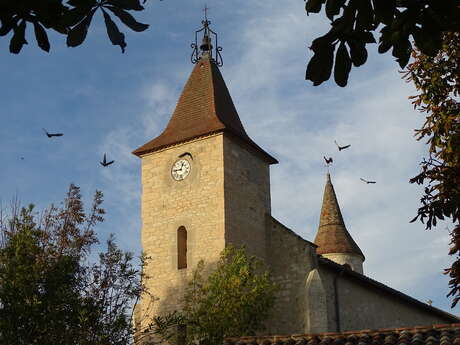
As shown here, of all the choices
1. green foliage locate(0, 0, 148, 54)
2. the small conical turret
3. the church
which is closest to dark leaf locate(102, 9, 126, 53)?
green foliage locate(0, 0, 148, 54)

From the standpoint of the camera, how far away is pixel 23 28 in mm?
3521

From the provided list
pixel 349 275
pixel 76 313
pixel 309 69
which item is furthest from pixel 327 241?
pixel 309 69

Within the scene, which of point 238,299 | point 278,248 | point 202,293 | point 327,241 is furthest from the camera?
point 327,241

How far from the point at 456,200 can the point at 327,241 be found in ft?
90.2

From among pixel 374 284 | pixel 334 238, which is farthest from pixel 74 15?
pixel 334 238

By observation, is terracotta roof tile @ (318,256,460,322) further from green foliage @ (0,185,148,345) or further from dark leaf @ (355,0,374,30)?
dark leaf @ (355,0,374,30)

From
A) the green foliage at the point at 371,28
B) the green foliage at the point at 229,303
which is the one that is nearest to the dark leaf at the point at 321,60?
the green foliage at the point at 371,28

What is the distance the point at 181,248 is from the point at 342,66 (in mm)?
19507

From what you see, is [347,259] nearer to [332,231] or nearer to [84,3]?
[332,231]

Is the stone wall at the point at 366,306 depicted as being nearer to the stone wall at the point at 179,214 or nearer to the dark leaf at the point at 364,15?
the stone wall at the point at 179,214

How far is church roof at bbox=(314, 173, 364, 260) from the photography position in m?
34.7

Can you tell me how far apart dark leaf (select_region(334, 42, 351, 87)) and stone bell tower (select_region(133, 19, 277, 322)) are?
716 inches

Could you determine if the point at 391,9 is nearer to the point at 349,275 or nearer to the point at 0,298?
the point at 0,298

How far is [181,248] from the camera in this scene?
895 inches
